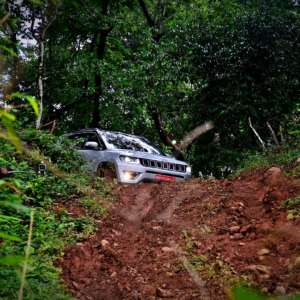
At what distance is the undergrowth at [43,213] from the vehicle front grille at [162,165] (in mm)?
1301

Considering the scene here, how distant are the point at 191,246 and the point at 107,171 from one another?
489 centimetres

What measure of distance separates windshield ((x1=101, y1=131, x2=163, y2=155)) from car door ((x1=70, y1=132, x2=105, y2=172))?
0.69 feet

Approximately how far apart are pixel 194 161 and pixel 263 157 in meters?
6.84

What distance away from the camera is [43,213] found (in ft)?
22.9

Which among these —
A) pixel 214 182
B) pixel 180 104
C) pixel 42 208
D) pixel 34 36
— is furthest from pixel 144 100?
pixel 42 208

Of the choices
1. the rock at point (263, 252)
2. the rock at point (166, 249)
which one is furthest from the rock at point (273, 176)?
the rock at point (166, 249)

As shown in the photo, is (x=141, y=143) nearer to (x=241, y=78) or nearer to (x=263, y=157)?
(x=263, y=157)

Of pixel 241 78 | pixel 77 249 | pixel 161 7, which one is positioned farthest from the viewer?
pixel 161 7

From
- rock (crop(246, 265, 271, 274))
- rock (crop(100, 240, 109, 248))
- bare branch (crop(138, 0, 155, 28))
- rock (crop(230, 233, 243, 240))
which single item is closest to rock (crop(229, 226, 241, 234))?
rock (crop(230, 233, 243, 240))

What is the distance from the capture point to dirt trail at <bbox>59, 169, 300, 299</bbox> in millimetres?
4949

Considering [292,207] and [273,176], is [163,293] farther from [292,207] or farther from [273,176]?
[273,176]

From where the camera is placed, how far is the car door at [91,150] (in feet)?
36.2

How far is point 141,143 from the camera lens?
39.6 ft

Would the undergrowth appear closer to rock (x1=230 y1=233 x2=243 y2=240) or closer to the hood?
the hood
